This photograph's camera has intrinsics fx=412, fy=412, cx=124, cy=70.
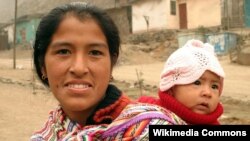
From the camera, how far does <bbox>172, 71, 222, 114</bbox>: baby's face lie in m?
1.92

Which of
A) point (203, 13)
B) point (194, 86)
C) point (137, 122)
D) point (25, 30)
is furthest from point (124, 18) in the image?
point (137, 122)

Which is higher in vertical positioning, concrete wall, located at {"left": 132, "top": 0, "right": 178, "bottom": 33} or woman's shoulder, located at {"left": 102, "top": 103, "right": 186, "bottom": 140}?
woman's shoulder, located at {"left": 102, "top": 103, "right": 186, "bottom": 140}

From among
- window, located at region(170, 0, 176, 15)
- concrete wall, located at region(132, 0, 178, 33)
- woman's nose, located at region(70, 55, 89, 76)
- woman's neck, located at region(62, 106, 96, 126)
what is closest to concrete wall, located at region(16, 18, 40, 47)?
concrete wall, located at region(132, 0, 178, 33)

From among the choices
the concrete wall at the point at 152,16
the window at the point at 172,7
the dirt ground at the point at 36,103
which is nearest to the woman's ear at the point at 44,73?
the dirt ground at the point at 36,103

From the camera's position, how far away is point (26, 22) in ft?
123

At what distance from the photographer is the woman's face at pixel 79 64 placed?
156 cm

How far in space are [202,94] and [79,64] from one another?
0.68 metres

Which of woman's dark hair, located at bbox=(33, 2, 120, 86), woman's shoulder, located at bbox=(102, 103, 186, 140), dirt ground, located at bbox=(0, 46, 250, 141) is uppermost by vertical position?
woman's dark hair, located at bbox=(33, 2, 120, 86)

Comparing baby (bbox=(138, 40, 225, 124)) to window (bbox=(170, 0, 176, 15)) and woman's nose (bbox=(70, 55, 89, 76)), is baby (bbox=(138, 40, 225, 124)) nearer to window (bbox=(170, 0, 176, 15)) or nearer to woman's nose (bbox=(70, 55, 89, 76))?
woman's nose (bbox=(70, 55, 89, 76))

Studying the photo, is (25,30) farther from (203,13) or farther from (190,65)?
(190,65)

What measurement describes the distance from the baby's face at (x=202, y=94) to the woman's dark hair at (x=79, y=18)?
41 centimetres

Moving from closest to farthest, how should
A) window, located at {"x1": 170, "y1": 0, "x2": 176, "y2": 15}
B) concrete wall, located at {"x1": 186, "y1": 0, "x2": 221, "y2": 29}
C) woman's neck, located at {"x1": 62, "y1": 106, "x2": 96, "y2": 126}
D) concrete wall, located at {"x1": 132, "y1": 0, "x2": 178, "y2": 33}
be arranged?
1. woman's neck, located at {"x1": 62, "y1": 106, "x2": 96, "y2": 126}
2. concrete wall, located at {"x1": 186, "y1": 0, "x2": 221, "y2": 29}
3. concrete wall, located at {"x1": 132, "y1": 0, "x2": 178, "y2": 33}
4. window, located at {"x1": 170, "y1": 0, "x2": 176, "y2": 15}

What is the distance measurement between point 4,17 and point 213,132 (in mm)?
71849

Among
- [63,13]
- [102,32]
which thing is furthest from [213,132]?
[63,13]
